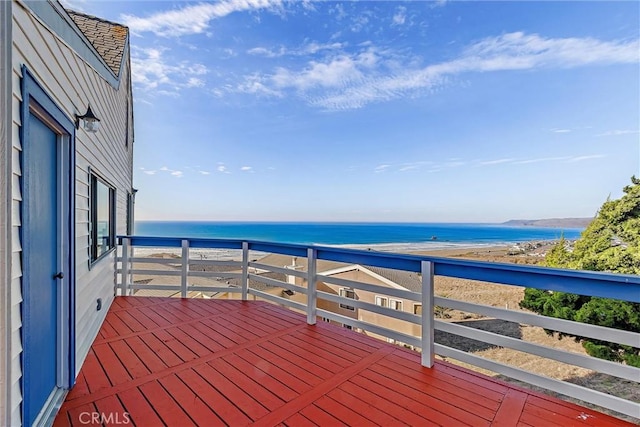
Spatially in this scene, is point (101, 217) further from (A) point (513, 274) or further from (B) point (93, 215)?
(A) point (513, 274)

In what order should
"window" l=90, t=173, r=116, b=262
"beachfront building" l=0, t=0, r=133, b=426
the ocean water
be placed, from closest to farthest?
"beachfront building" l=0, t=0, r=133, b=426 → "window" l=90, t=173, r=116, b=262 → the ocean water

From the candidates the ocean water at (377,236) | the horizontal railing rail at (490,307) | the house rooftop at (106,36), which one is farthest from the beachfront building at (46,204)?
the ocean water at (377,236)

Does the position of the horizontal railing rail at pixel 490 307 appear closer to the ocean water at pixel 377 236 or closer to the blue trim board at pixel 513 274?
the blue trim board at pixel 513 274

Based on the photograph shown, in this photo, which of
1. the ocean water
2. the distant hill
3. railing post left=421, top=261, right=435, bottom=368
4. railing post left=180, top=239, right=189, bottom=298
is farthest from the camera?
the distant hill

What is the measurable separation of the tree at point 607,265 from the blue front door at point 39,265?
7694 mm

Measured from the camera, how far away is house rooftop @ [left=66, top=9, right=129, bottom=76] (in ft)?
14.6

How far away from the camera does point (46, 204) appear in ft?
6.18

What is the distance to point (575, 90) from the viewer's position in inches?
450

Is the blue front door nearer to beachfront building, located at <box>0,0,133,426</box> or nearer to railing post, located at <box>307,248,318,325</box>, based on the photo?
beachfront building, located at <box>0,0,133,426</box>

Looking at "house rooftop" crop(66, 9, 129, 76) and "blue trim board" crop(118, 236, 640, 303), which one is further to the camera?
"house rooftop" crop(66, 9, 129, 76)

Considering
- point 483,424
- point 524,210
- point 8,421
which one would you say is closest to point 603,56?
point 483,424

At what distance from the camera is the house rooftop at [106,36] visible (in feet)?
14.6

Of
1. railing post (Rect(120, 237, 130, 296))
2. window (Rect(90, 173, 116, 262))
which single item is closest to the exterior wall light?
window (Rect(90, 173, 116, 262))

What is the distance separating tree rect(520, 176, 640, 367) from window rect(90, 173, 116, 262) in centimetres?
800
